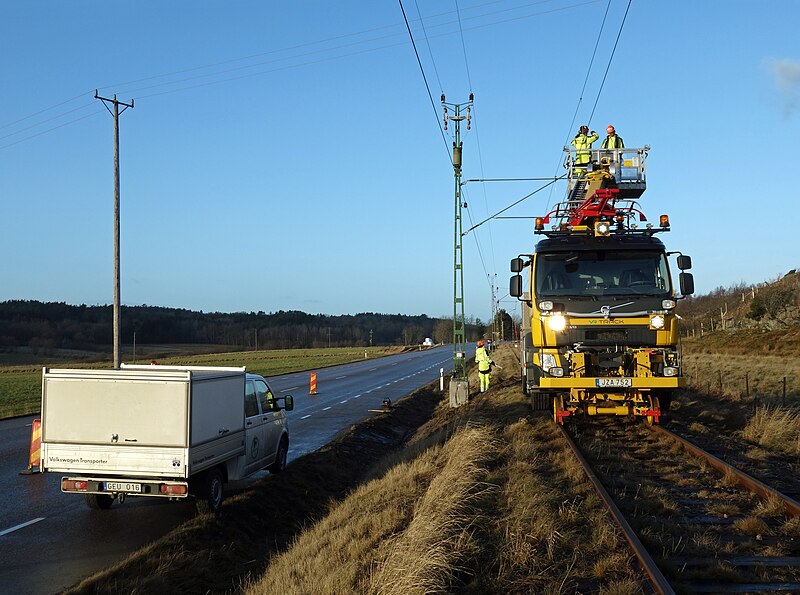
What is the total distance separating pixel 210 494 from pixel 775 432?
30.4 feet

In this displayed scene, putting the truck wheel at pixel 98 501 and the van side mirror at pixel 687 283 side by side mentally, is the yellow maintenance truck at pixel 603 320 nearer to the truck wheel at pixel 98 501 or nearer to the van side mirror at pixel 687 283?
the van side mirror at pixel 687 283

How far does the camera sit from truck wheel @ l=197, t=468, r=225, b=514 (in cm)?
959

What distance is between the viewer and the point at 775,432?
12.1 m

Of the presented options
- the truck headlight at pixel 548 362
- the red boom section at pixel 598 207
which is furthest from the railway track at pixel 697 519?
the red boom section at pixel 598 207

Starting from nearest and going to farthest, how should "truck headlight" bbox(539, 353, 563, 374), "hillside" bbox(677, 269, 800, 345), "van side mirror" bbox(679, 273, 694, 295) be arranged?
1. "van side mirror" bbox(679, 273, 694, 295)
2. "truck headlight" bbox(539, 353, 563, 374)
3. "hillside" bbox(677, 269, 800, 345)

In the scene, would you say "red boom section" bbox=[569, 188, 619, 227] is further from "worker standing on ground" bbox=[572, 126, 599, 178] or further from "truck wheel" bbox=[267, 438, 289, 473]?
"truck wheel" bbox=[267, 438, 289, 473]

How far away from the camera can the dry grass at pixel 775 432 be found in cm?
1158

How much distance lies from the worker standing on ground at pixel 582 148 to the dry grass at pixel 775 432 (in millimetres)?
6663

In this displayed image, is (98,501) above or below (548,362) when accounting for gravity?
below

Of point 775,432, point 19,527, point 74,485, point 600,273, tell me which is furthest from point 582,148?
point 19,527

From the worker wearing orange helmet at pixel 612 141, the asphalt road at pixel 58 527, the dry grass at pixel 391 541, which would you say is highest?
the worker wearing orange helmet at pixel 612 141

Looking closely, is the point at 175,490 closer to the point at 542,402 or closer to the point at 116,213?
the point at 542,402

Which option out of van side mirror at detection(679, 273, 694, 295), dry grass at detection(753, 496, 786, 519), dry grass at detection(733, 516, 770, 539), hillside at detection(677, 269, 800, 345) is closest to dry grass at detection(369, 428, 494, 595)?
dry grass at detection(733, 516, 770, 539)

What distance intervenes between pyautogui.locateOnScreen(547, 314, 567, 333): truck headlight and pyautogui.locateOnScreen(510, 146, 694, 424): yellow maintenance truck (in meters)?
0.02
